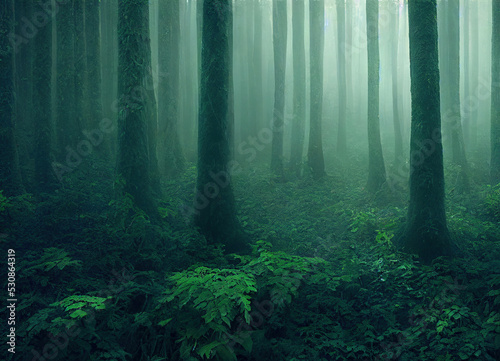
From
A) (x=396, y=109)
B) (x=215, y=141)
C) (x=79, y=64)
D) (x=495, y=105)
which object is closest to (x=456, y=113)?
(x=495, y=105)

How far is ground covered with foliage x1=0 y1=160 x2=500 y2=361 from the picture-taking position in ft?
13.6

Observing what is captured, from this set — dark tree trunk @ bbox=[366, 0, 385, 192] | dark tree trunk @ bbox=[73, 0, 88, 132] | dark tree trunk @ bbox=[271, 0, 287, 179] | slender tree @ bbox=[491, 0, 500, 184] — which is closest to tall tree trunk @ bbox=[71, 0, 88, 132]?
dark tree trunk @ bbox=[73, 0, 88, 132]

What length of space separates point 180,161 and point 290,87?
2499 centimetres

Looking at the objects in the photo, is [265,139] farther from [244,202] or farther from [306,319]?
[306,319]

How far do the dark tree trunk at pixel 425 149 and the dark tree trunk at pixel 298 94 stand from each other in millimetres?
8460

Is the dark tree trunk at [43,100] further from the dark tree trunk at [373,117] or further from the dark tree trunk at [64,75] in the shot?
the dark tree trunk at [373,117]

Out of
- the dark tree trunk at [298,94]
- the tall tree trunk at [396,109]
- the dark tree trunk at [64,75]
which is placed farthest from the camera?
the tall tree trunk at [396,109]

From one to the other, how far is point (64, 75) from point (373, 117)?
11972 millimetres

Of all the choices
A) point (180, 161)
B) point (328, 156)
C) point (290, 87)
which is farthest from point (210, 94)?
point (290, 87)

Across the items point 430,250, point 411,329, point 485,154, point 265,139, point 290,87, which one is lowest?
point 411,329

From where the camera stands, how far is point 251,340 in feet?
13.8

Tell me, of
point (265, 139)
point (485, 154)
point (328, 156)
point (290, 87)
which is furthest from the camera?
point (290, 87)

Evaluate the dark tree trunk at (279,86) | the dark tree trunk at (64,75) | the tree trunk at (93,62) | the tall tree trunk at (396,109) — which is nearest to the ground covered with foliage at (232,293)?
the dark tree trunk at (64,75)

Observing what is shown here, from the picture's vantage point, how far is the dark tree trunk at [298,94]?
15930mm
